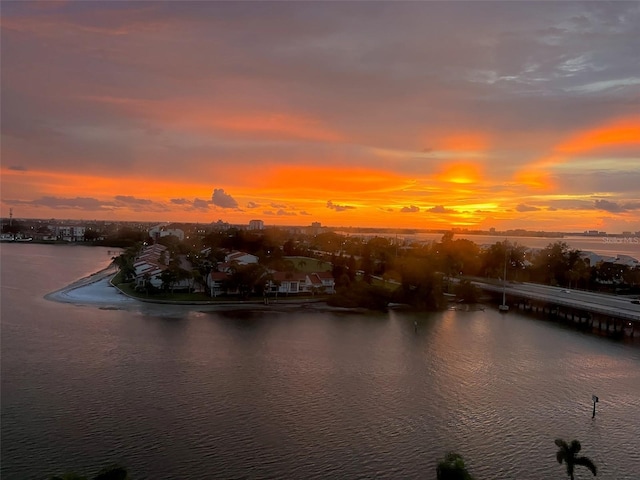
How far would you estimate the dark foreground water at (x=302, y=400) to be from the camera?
7105mm

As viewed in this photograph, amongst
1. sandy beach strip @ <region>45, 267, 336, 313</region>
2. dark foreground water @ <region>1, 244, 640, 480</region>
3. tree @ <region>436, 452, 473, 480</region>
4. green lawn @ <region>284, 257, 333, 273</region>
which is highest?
green lawn @ <region>284, 257, 333, 273</region>

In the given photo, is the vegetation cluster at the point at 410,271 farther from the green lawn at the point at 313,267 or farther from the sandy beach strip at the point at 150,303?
the sandy beach strip at the point at 150,303

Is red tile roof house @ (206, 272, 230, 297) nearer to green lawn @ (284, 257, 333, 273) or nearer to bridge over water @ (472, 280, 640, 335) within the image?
green lawn @ (284, 257, 333, 273)

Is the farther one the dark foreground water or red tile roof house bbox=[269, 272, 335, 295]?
red tile roof house bbox=[269, 272, 335, 295]

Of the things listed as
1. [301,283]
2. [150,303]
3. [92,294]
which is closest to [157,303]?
[150,303]

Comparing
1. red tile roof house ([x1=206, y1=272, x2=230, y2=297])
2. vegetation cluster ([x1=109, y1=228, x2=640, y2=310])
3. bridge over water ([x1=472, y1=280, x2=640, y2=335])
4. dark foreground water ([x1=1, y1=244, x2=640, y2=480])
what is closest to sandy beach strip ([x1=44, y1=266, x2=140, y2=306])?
vegetation cluster ([x1=109, y1=228, x2=640, y2=310])

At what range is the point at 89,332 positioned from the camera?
13.8 meters

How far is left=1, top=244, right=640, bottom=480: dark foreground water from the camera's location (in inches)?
280

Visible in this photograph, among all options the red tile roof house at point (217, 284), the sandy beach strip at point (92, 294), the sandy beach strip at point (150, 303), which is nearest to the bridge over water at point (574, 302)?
the sandy beach strip at point (150, 303)

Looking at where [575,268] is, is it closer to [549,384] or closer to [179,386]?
[549,384]

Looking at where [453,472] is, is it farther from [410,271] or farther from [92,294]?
[92,294]

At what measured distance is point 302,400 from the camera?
9172mm

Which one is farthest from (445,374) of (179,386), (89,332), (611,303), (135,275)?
(135,275)

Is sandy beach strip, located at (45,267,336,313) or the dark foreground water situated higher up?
sandy beach strip, located at (45,267,336,313)
